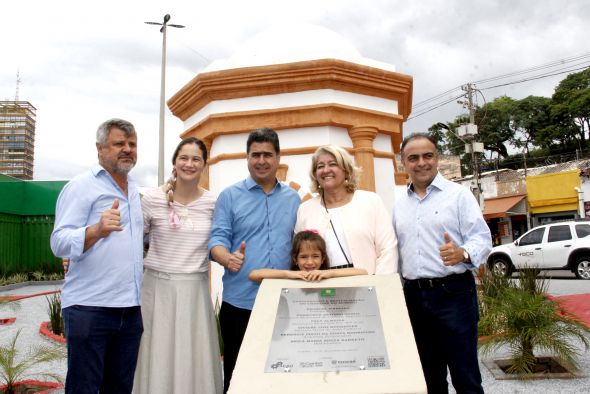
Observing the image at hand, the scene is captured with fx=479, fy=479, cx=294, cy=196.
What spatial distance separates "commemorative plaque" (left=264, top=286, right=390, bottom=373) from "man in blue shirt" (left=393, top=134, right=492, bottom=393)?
1.81 ft

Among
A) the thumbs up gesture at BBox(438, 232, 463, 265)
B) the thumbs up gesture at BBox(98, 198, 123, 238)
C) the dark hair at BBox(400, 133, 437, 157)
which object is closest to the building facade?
the thumbs up gesture at BBox(98, 198, 123, 238)

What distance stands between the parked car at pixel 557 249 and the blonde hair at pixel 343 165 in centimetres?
1025

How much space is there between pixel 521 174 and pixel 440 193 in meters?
26.6

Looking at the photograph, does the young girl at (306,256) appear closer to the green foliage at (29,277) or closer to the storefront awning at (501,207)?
the green foliage at (29,277)

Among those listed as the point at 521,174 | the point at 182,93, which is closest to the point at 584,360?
the point at 182,93

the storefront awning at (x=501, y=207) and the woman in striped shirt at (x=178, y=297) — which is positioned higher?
the storefront awning at (x=501, y=207)

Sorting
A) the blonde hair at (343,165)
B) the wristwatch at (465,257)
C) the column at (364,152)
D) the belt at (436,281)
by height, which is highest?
the column at (364,152)

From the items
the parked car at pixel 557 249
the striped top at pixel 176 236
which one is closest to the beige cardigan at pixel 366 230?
the striped top at pixel 176 236

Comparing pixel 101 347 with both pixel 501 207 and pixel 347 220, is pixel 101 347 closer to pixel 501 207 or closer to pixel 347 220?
pixel 347 220

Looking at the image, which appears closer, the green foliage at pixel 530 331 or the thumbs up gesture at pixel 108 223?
the thumbs up gesture at pixel 108 223

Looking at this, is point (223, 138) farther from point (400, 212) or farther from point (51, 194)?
point (51, 194)

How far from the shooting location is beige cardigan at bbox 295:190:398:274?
2521mm

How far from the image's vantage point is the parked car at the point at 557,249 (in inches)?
472

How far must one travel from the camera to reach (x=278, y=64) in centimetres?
488
